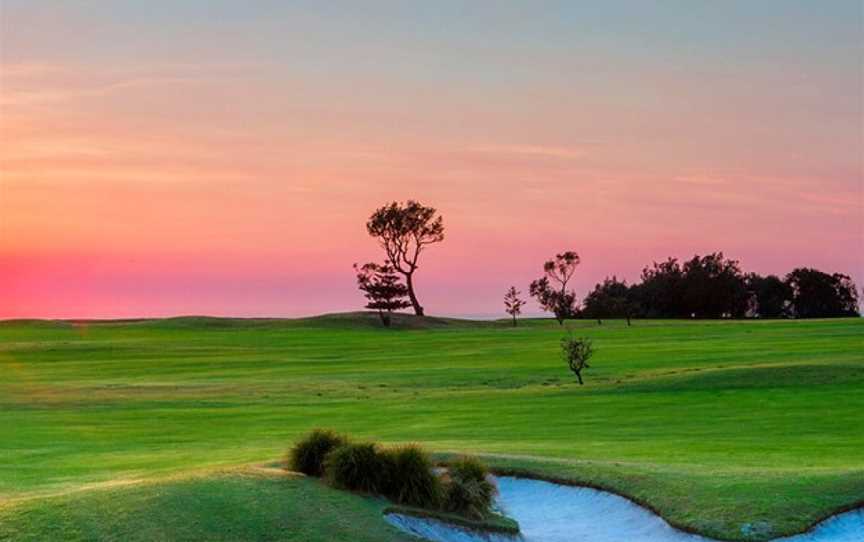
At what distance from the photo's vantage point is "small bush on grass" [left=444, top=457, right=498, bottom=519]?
16828 mm

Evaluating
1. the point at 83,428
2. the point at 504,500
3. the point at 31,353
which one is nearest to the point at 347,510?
the point at 504,500

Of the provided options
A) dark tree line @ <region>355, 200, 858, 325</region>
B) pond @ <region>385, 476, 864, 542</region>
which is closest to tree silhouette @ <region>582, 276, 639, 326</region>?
dark tree line @ <region>355, 200, 858, 325</region>

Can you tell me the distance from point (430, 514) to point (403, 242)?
4711 inches

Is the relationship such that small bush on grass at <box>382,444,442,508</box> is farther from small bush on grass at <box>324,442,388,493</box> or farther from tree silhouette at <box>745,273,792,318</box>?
tree silhouette at <box>745,273,792,318</box>

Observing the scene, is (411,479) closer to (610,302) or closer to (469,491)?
(469,491)

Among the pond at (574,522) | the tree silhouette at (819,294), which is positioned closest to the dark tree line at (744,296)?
the tree silhouette at (819,294)

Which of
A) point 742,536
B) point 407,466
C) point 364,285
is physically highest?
point 364,285

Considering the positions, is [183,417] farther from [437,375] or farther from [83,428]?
[437,375]

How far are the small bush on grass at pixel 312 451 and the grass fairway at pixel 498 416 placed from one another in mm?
1313

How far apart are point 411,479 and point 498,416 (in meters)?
21.2

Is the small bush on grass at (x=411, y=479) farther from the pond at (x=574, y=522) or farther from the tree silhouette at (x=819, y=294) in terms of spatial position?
the tree silhouette at (x=819, y=294)

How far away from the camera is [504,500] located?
19641 millimetres

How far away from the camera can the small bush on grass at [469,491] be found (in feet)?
55.2

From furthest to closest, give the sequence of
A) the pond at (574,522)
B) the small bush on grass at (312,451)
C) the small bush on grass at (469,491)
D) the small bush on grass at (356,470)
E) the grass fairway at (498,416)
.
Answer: the grass fairway at (498,416) < the small bush on grass at (312,451) < the small bush on grass at (469,491) < the small bush on grass at (356,470) < the pond at (574,522)
